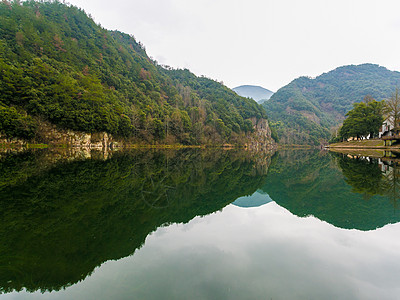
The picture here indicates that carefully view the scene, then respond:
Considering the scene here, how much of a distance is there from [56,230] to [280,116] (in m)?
212

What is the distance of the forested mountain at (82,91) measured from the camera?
3775 cm

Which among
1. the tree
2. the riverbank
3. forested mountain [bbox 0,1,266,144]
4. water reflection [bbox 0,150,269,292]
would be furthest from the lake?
the tree

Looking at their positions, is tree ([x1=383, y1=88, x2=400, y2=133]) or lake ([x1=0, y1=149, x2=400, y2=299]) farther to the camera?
tree ([x1=383, y1=88, x2=400, y2=133])

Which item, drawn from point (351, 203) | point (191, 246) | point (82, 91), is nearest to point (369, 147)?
point (351, 203)

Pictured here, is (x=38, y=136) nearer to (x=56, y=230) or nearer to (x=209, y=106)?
(x=56, y=230)

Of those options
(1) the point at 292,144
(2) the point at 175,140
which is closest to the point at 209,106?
(2) the point at 175,140

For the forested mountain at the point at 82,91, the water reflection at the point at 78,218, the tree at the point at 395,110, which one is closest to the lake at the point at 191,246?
the water reflection at the point at 78,218

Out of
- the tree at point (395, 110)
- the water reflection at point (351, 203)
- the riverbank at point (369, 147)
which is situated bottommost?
the water reflection at point (351, 203)

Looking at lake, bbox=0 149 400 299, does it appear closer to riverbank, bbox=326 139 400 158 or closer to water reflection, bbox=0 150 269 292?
water reflection, bbox=0 150 269 292

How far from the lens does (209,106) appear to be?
111 metres

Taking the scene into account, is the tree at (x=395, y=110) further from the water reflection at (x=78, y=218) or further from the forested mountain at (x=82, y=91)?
the forested mountain at (x=82, y=91)

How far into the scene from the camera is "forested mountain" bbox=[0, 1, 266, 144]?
37.8 meters

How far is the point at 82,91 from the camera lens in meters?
48.7

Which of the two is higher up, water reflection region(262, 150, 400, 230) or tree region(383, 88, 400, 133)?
tree region(383, 88, 400, 133)
